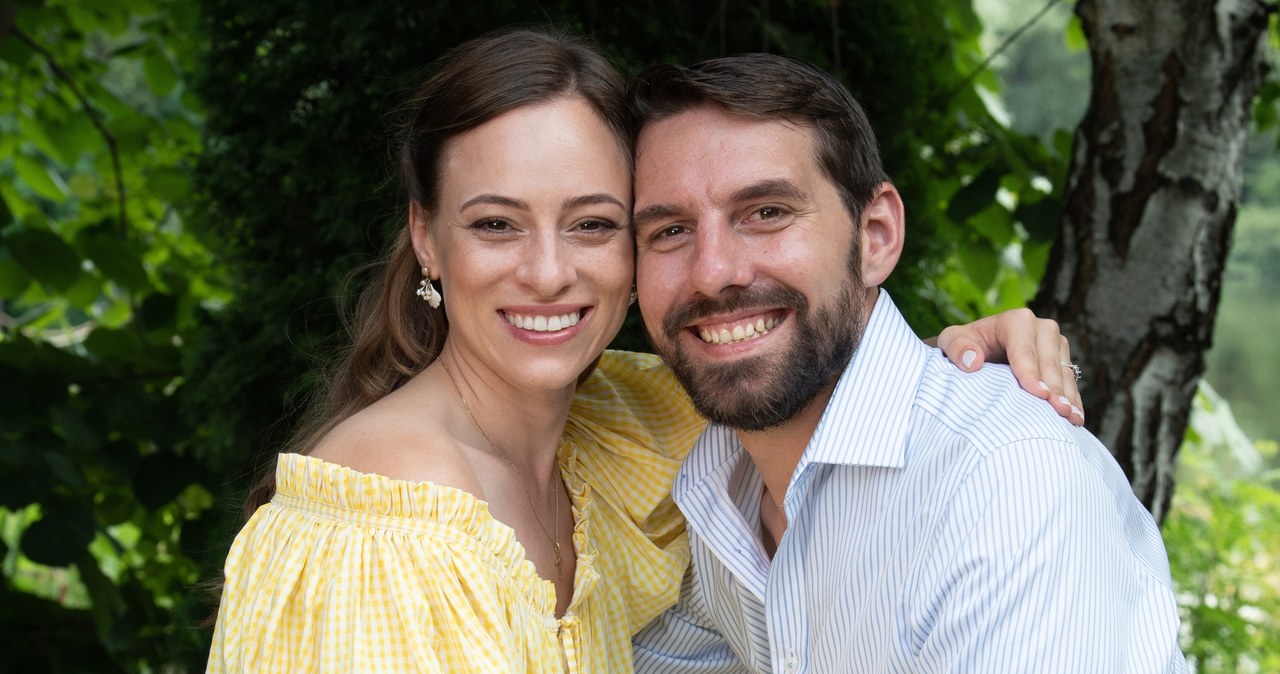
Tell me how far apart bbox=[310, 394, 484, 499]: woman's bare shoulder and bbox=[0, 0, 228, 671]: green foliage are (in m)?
1.09

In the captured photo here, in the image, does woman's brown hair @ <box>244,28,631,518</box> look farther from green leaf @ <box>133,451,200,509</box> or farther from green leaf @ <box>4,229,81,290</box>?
green leaf @ <box>4,229,81,290</box>

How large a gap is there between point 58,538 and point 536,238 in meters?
1.64

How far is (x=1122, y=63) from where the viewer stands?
2.61 meters

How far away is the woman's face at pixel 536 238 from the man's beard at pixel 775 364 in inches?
6.5

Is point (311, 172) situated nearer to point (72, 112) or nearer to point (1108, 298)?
point (1108, 298)

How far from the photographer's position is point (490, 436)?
2182 mm

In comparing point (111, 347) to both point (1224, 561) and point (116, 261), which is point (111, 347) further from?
point (1224, 561)

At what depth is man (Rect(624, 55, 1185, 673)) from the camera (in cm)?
167

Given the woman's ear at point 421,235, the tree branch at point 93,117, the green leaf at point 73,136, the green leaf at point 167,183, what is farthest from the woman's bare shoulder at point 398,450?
the green leaf at point 73,136

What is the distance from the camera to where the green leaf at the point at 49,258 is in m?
3.35

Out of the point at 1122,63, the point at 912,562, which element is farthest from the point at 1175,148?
the point at 912,562

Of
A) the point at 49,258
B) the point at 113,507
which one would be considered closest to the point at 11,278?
the point at 49,258

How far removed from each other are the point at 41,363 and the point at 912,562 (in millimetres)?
2427

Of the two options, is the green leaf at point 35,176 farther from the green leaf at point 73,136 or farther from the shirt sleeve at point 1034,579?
the shirt sleeve at point 1034,579
